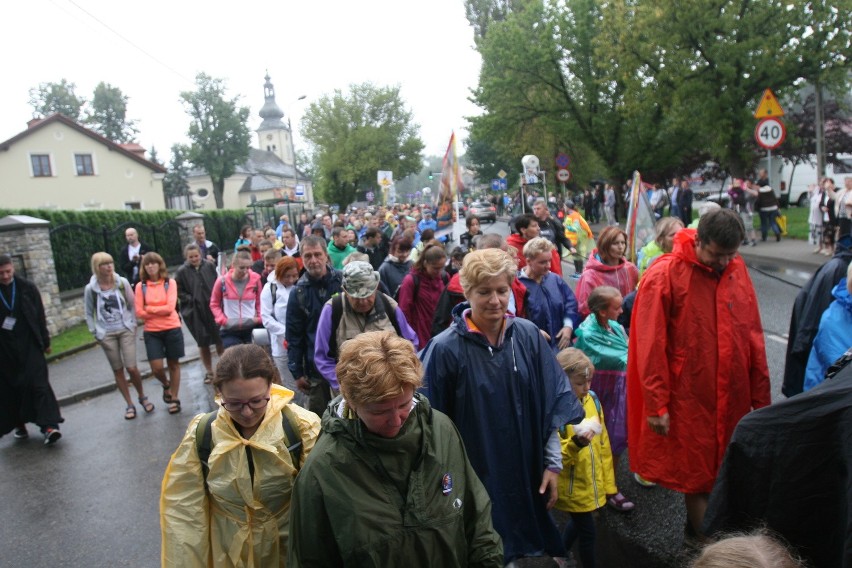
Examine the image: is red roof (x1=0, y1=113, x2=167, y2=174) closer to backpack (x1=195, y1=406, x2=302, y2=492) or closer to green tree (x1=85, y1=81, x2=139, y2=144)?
green tree (x1=85, y1=81, x2=139, y2=144)

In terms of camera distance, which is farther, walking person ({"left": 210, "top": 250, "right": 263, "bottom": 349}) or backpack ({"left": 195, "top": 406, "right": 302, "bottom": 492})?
walking person ({"left": 210, "top": 250, "right": 263, "bottom": 349})

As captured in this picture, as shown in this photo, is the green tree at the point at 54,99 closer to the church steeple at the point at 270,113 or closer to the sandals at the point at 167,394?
the church steeple at the point at 270,113

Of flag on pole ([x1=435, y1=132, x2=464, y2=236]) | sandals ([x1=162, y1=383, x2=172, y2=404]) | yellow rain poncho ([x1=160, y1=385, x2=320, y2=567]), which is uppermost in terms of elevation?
flag on pole ([x1=435, y1=132, x2=464, y2=236])

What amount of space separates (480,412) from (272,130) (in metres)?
122

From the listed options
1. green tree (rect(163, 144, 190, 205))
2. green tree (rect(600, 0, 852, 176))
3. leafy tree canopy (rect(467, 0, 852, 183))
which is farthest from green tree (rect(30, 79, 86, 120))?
green tree (rect(600, 0, 852, 176))

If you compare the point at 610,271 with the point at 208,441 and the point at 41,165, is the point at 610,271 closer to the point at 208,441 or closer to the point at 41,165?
the point at 208,441

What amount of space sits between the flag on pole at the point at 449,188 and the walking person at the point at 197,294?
155 inches

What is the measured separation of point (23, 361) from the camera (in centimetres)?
667

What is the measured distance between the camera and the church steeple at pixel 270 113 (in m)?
118

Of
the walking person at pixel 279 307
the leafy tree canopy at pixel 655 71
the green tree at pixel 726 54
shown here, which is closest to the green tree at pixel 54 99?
the leafy tree canopy at pixel 655 71

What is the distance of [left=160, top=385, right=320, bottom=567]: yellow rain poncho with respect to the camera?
8.54ft

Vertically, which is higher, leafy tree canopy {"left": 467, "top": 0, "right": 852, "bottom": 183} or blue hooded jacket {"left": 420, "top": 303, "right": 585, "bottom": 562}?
leafy tree canopy {"left": 467, "top": 0, "right": 852, "bottom": 183}

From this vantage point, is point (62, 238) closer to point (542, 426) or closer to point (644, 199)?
point (644, 199)

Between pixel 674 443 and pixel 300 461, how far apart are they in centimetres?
194
